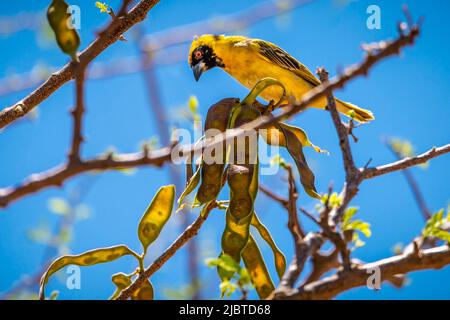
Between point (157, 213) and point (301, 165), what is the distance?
0.56 metres

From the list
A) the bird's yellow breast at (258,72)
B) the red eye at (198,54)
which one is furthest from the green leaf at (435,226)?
the red eye at (198,54)

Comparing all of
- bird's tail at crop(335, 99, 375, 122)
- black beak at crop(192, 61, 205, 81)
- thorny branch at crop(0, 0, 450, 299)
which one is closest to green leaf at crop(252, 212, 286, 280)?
thorny branch at crop(0, 0, 450, 299)

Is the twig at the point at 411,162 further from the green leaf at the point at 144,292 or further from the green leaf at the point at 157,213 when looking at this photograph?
the green leaf at the point at 144,292

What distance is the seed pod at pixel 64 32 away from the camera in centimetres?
121

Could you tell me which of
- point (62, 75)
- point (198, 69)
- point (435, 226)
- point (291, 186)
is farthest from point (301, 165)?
point (198, 69)

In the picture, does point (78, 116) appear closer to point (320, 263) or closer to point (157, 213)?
point (320, 263)

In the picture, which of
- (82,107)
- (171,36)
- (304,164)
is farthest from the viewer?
(171,36)

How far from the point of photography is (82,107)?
1066mm

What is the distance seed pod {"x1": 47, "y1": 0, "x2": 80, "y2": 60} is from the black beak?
4.57 metres

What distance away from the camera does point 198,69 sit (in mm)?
5816

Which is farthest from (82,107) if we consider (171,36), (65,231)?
(171,36)

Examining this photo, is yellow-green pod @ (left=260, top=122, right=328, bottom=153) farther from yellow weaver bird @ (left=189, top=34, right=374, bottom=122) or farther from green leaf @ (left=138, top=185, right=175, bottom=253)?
yellow weaver bird @ (left=189, top=34, right=374, bottom=122)
